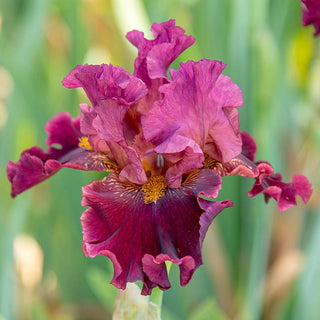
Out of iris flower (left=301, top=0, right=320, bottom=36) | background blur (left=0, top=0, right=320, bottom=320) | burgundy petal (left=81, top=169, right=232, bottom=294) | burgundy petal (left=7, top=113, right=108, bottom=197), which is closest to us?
burgundy petal (left=81, top=169, right=232, bottom=294)

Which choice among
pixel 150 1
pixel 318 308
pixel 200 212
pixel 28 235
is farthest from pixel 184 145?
pixel 28 235

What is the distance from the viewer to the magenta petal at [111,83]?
1.98 ft

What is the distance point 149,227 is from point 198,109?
146mm

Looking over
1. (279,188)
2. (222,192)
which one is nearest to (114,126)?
(279,188)

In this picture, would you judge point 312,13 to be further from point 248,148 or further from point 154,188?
point 154,188

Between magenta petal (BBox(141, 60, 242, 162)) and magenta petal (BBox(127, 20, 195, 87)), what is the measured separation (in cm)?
4

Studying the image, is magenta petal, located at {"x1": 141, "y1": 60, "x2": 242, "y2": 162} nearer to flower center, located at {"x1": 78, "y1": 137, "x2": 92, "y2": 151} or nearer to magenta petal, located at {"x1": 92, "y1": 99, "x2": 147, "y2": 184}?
magenta petal, located at {"x1": 92, "y1": 99, "x2": 147, "y2": 184}

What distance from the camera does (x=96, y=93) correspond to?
615 millimetres

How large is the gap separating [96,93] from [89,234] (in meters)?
0.16

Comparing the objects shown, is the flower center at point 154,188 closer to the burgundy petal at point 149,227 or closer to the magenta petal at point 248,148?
the burgundy petal at point 149,227

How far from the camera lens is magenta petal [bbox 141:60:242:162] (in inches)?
23.7

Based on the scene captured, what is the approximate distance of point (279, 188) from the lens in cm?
64

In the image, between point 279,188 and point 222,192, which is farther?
point 222,192

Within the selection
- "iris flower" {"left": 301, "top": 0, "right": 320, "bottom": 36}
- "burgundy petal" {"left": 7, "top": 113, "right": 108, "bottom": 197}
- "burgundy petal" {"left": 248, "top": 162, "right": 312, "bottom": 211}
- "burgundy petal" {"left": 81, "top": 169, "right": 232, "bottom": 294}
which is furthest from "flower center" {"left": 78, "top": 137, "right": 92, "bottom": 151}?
"iris flower" {"left": 301, "top": 0, "right": 320, "bottom": 36}
